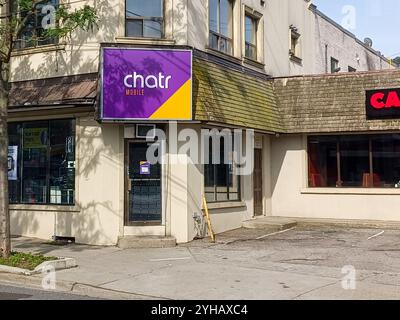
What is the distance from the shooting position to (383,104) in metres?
15.5

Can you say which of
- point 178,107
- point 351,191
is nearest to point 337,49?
point 351,191

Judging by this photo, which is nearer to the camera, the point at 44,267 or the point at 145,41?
the point at 44,267

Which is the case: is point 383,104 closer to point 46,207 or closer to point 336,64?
point 336,64

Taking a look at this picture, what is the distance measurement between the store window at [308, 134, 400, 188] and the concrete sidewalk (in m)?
2.88

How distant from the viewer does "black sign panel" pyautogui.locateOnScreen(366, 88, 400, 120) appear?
15.3 m

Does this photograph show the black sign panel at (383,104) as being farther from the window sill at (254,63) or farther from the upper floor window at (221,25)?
the upper floor window at (221,25)

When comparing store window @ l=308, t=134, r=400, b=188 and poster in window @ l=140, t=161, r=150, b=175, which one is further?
store window @ l=308, t=134, r=400, b=188

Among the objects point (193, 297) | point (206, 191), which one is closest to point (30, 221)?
point (206, 191)

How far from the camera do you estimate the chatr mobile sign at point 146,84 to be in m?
12.5

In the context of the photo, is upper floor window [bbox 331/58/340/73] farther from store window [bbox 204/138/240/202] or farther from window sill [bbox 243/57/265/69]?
store window [bbox 204/138/240/202]

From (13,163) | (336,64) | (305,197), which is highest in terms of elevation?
(336,64)

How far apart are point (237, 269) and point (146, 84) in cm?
526

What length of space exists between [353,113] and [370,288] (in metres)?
8.77

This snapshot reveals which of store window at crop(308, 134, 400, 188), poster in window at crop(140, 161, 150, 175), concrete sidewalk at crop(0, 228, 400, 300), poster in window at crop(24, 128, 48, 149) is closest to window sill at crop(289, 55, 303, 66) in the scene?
store window at crop(308, 134, 400, 188)
